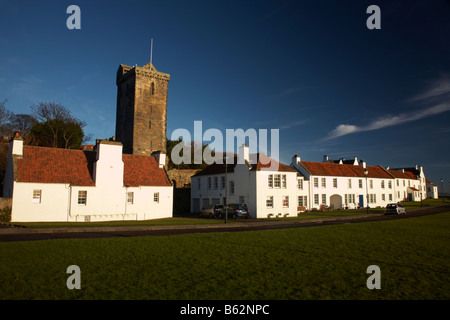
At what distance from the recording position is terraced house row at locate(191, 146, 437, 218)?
117 ft

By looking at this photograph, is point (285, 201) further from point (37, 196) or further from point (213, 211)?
point (37, 196)

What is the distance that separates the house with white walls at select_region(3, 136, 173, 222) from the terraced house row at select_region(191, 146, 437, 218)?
8197 mm

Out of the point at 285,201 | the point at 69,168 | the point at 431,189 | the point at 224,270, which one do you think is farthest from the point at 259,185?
the point at 431,189

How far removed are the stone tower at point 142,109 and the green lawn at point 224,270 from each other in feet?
145

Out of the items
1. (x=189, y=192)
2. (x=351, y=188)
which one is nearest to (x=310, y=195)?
(x=351, y=188)

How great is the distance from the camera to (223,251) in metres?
11.6

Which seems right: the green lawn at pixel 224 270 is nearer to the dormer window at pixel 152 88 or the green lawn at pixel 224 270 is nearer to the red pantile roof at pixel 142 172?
the red pantile roof at pixel 142 172

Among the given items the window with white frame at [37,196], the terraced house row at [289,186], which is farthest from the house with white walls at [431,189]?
the window with white frame at [37,196]

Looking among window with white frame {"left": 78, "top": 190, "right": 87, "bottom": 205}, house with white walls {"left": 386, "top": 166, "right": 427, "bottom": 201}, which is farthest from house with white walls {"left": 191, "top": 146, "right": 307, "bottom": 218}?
house with white walls {"left": 386, "top": 166, "right": 427, "bottom": 201}

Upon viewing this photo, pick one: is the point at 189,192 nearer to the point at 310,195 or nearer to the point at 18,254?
the point at 310,195

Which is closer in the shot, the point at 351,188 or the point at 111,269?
the point at 111,269

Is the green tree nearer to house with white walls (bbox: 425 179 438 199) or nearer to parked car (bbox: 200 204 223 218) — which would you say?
parked car (bbox: 200 204 223 218)

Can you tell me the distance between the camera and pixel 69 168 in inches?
1178
